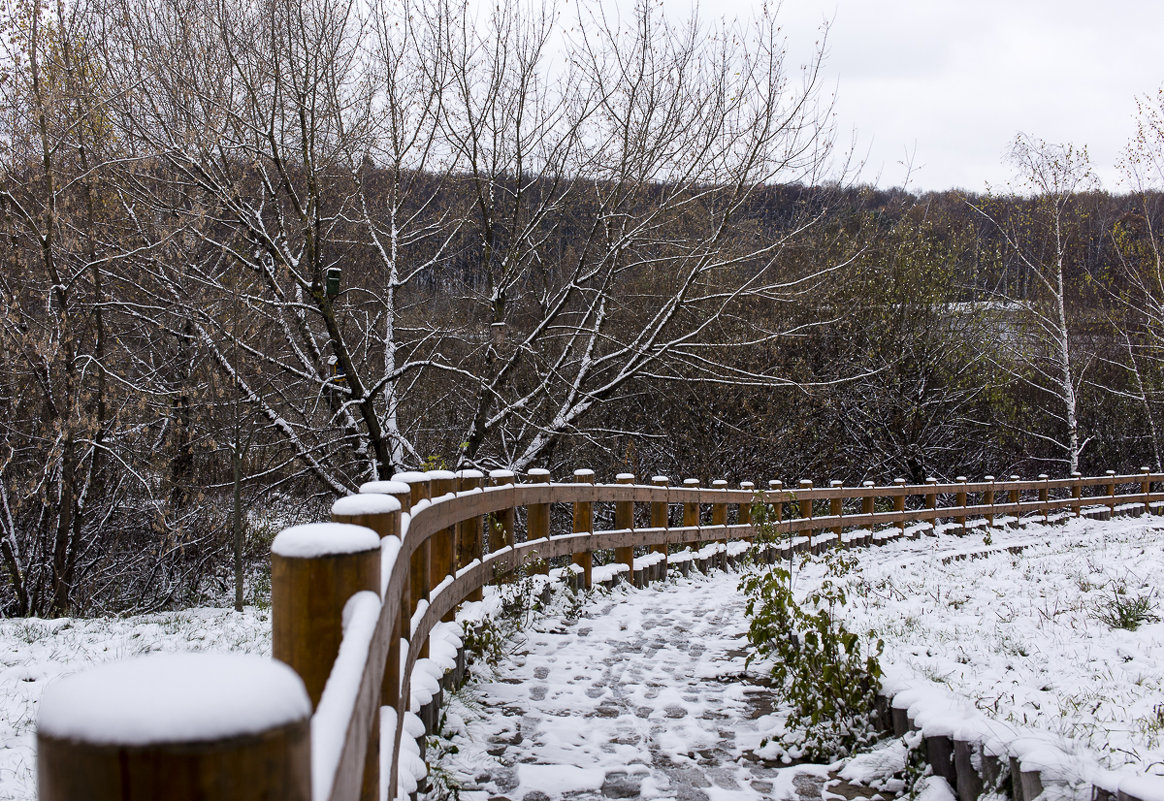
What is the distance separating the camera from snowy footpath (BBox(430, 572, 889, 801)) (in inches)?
145

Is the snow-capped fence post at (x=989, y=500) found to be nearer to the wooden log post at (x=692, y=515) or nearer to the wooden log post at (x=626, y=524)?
the wooden log post at (x=692, y=515)

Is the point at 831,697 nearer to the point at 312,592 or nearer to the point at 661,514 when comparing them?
the point at 312,592

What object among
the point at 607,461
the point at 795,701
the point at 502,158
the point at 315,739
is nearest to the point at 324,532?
the point at 315,739

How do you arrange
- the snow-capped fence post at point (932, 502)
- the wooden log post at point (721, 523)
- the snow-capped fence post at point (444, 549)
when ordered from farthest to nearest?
the snow-capped fence post at point (932, 502) → the wooden log post at point (721, 523) → the snow-capped fence post at point (444, 549)

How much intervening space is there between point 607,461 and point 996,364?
10990 millimetres

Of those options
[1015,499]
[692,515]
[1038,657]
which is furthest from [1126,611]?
[1015,499]

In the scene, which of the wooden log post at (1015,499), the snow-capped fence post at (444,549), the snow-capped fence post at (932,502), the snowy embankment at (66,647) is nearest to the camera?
the snowy embankment at (66,647)

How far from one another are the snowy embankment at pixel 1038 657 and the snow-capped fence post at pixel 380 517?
2.20 metres

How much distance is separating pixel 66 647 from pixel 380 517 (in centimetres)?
510

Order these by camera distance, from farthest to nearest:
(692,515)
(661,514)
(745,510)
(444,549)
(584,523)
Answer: (745,510), (692,515), (661,514), (584,523), (444,549)

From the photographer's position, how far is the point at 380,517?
2.25m

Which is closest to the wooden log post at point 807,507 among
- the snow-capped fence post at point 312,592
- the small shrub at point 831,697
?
the small shrub at point 831,697

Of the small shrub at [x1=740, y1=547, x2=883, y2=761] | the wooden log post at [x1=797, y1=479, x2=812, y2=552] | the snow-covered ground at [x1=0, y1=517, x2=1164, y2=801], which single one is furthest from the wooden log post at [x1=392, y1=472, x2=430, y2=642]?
the wooden log post at [x1=797, y1=479, x2=812, y2=552]

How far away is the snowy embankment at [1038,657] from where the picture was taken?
3.12 m
